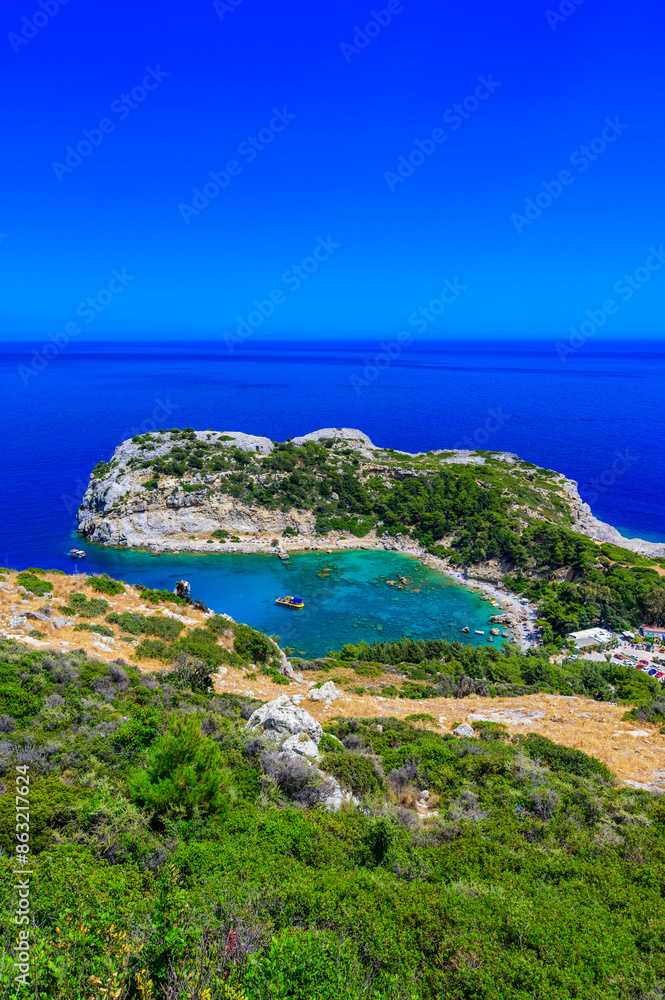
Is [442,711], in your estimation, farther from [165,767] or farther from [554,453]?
[554,453]

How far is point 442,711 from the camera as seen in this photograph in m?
17.7

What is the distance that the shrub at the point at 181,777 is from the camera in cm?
887

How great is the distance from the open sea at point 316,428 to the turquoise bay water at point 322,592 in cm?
20

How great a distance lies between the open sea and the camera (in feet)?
143

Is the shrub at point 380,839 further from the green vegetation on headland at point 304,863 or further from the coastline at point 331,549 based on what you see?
the coastline at point 331,549

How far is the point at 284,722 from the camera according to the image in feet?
41.6

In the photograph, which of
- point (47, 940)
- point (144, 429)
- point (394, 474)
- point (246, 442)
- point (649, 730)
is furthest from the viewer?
point (144, 429)

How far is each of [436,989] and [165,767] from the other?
5406 millimetres

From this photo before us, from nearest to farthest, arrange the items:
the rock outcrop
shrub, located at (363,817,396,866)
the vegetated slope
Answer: shrub, located at (363,817,396,866) < the rock outcrop < the vegetated slope

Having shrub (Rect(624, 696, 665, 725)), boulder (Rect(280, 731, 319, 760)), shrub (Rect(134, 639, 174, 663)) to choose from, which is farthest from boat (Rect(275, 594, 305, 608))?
boulder (Rect(280, 731, 319, 760))

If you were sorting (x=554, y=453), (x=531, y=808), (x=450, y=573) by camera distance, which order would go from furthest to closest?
1. (x=554, y=453)
2. (x=450, y=573)
3. (x=531, y=808)

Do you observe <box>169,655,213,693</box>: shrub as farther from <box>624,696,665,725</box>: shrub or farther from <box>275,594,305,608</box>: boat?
<box>275,594,305,608</box>: boat

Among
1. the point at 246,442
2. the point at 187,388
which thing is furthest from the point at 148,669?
the point at 187,388

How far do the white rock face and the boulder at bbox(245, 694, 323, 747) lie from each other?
4.57 m
